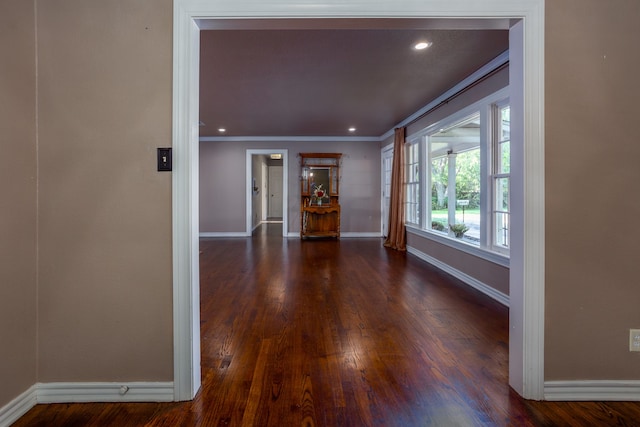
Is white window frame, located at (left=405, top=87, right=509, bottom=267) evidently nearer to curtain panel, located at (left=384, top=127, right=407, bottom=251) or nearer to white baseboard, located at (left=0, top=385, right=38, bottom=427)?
curtain panel, located at (left=384, top=127, right=407, bottom=251)

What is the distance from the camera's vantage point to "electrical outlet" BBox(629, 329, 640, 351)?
1456mm

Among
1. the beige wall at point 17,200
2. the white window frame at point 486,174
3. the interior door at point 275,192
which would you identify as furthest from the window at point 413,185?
the interior door at point 275,192

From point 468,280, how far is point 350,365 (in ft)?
7.34

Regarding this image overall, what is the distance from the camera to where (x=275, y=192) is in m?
11.7

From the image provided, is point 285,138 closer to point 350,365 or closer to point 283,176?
point 283,176

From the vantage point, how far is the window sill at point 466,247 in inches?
112

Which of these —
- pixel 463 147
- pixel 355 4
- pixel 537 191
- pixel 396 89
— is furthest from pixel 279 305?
pixel 463 147

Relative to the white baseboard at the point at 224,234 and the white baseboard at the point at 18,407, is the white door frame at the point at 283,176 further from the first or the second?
the white baseboard at the point at 18,407

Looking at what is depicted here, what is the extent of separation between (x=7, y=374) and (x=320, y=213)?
5640mm

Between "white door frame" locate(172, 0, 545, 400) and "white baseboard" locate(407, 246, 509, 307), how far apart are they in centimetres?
148

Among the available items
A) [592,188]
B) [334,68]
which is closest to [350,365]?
[592,188]

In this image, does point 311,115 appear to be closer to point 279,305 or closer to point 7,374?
point 279,305

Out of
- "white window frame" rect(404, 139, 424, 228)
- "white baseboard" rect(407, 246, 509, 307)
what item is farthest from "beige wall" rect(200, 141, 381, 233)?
"white baseboard" rect(407, 246, 509, 307)

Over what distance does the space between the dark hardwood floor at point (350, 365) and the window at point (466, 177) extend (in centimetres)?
82
